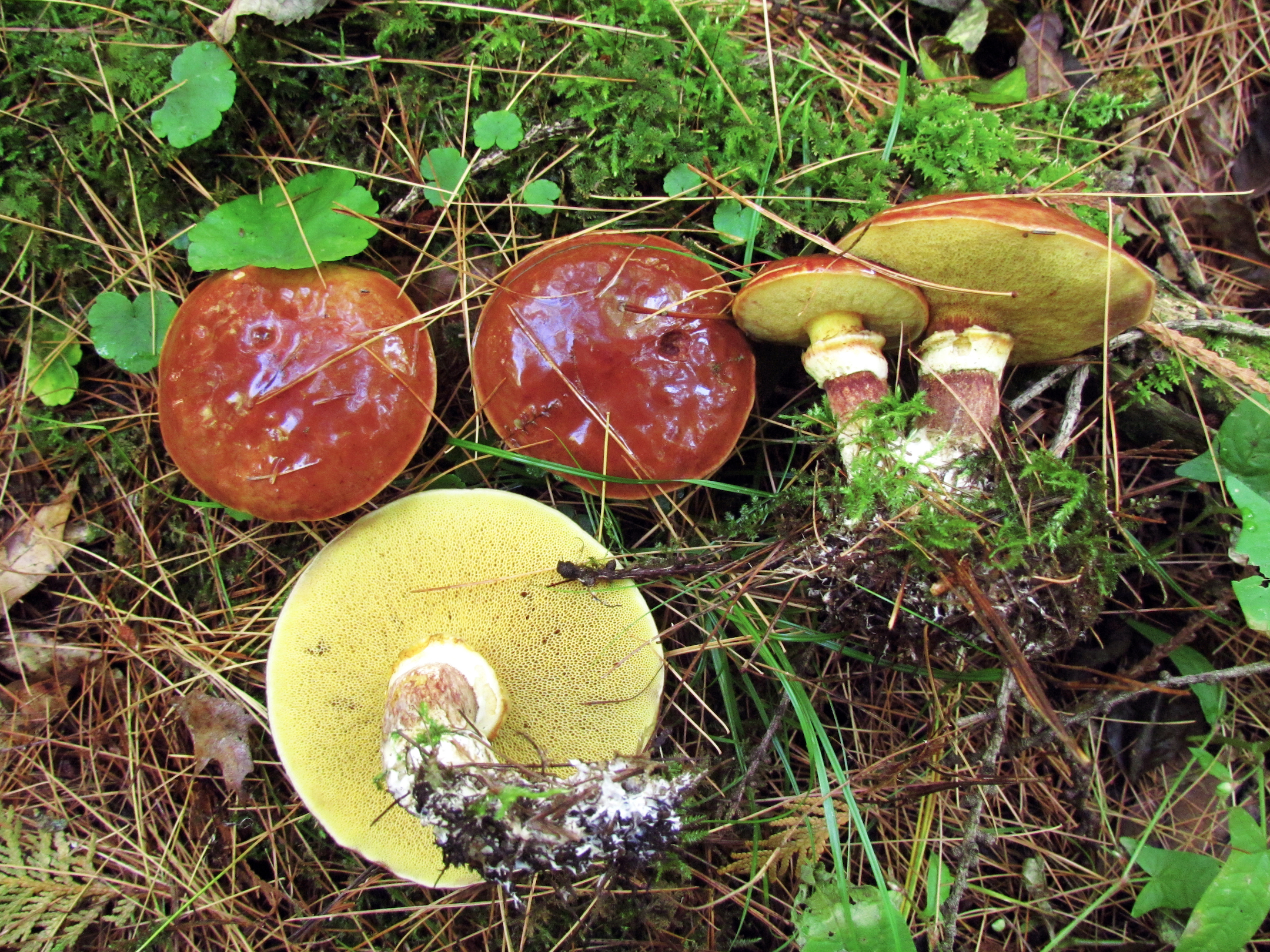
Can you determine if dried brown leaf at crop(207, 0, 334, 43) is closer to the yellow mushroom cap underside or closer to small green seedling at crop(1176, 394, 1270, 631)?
the yellow mushroom cap underside

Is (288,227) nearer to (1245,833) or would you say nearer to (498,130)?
(498,130)

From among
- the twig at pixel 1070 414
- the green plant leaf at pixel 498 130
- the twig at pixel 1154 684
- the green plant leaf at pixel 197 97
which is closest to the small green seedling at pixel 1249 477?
the twig at pixel 1154 684

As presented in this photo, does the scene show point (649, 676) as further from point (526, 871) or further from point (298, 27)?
point (298, 27)

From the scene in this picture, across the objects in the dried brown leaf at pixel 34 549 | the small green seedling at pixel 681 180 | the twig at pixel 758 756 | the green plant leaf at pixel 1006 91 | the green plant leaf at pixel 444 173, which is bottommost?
the dried brown leaf at pixel 34 549

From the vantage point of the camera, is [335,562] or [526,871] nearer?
[526,871]

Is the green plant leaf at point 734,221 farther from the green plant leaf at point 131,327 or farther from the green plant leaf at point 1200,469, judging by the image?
the green plant leaf at point 131,327

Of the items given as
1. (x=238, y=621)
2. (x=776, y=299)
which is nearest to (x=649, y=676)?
(x=776, y=299)
